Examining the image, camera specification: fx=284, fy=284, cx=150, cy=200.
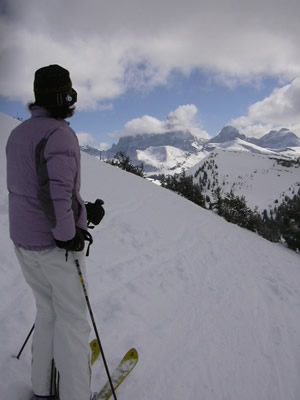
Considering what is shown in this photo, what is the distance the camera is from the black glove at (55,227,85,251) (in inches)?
100

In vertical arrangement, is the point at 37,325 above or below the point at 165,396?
above

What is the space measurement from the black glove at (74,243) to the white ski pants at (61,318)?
115 millimetres

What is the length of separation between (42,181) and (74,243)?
628 mm

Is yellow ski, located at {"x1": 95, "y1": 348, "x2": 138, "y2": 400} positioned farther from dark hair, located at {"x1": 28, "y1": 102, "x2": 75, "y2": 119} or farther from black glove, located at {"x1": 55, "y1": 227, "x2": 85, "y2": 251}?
dark hair, located at {"x1": 28, "y1": 102, "x2": 75, "y2": 119}

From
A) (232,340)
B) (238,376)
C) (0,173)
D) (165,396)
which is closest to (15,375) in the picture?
(165,396)

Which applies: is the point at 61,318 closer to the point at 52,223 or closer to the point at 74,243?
the point at 74,243

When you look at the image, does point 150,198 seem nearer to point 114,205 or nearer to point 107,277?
point 114,205

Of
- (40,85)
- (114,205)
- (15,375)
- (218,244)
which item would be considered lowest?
(15,375)

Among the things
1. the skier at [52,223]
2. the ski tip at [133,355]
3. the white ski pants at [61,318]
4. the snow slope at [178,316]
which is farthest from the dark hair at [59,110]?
the ski tip at [133,355]

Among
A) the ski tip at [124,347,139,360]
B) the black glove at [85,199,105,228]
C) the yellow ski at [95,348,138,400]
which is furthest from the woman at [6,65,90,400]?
the ski tip at [124,347,139,360]

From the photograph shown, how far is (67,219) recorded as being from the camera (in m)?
2.48

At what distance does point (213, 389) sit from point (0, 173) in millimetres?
10188

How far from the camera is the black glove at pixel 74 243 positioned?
8.35 ft

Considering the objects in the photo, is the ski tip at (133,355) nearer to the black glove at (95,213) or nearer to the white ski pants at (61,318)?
the white ski pants at (61,318)
